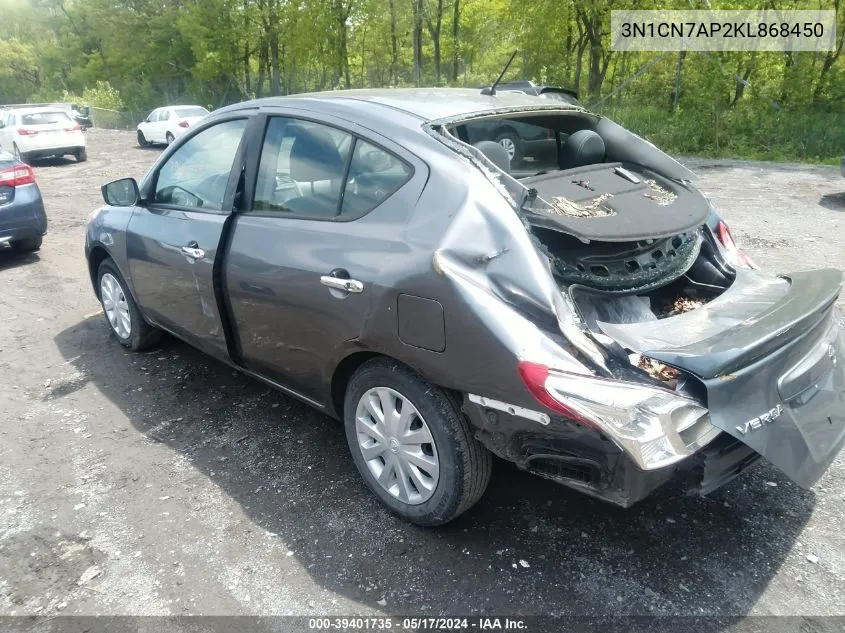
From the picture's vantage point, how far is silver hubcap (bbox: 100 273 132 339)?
4.91 metres

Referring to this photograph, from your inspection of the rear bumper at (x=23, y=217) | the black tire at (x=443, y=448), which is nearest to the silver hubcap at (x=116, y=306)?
the black tire at (x=443, y=448)

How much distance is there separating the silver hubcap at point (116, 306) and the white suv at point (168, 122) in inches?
719

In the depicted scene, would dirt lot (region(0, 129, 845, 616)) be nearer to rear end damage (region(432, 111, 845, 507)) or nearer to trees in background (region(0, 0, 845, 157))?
rear end damage (region(432, 111, 845, 507))

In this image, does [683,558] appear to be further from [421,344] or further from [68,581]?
[68,581]

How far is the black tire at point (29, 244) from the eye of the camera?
26.3 feet

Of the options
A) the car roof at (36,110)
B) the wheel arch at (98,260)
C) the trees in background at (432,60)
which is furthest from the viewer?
the car roof at (36,110)

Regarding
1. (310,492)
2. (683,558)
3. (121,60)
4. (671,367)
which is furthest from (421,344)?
(121,60)

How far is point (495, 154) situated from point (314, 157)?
0.91 meters

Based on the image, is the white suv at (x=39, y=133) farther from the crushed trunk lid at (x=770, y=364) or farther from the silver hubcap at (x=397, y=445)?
the crushed trunk lid at (x=770, y=364)

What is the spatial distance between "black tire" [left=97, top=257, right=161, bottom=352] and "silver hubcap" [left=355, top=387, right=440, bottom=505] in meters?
2.56

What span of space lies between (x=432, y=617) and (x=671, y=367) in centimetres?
129

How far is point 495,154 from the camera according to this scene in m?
2.96

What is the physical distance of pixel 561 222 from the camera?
8.60 feet

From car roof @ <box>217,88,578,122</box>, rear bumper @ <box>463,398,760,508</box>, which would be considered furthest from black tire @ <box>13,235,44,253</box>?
rear bumper @ <box>463,398,760,508</box>
